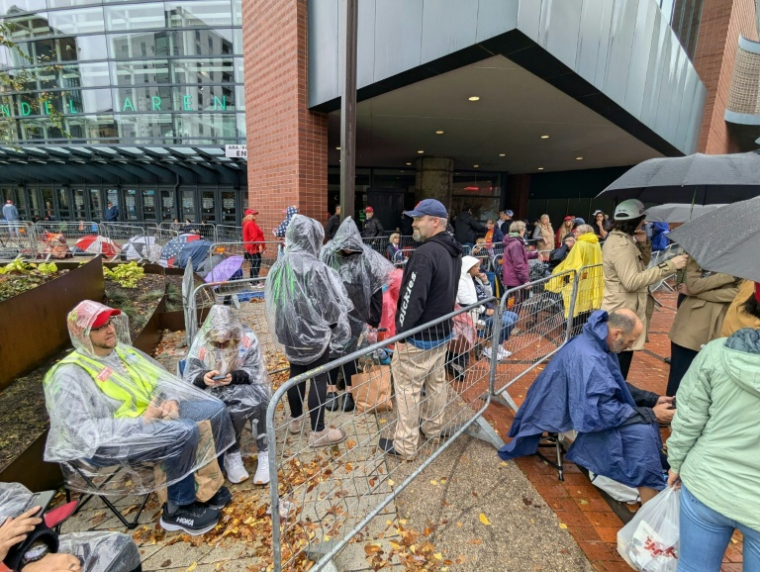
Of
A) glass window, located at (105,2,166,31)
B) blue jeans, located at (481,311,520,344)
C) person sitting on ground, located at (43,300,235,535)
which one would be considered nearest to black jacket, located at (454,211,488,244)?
blue jeans, located at (481,311,520,344)

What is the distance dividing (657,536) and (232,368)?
2.87 metres

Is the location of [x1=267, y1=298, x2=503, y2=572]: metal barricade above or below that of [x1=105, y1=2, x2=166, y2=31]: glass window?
below

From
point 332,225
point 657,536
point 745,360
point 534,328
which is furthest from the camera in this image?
point 332,225

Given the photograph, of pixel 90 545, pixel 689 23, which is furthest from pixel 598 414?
pixel 689 23

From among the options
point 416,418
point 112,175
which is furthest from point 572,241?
point 112,175

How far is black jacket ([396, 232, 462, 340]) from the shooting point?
266cm

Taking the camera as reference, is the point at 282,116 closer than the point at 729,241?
No

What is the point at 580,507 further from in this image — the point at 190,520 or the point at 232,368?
the point at 232,368

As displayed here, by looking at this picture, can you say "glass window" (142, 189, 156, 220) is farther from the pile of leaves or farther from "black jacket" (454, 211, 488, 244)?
"black jacket" (454, 211, 488, 244)

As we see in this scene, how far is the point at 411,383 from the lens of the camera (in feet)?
9.12

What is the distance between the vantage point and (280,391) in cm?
152

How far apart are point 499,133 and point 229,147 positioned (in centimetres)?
1027

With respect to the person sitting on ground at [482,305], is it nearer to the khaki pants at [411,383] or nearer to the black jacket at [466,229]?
the khaki pants at [411,383]

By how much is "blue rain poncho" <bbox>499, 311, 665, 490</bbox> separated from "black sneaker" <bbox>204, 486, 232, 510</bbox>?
7.35ft
